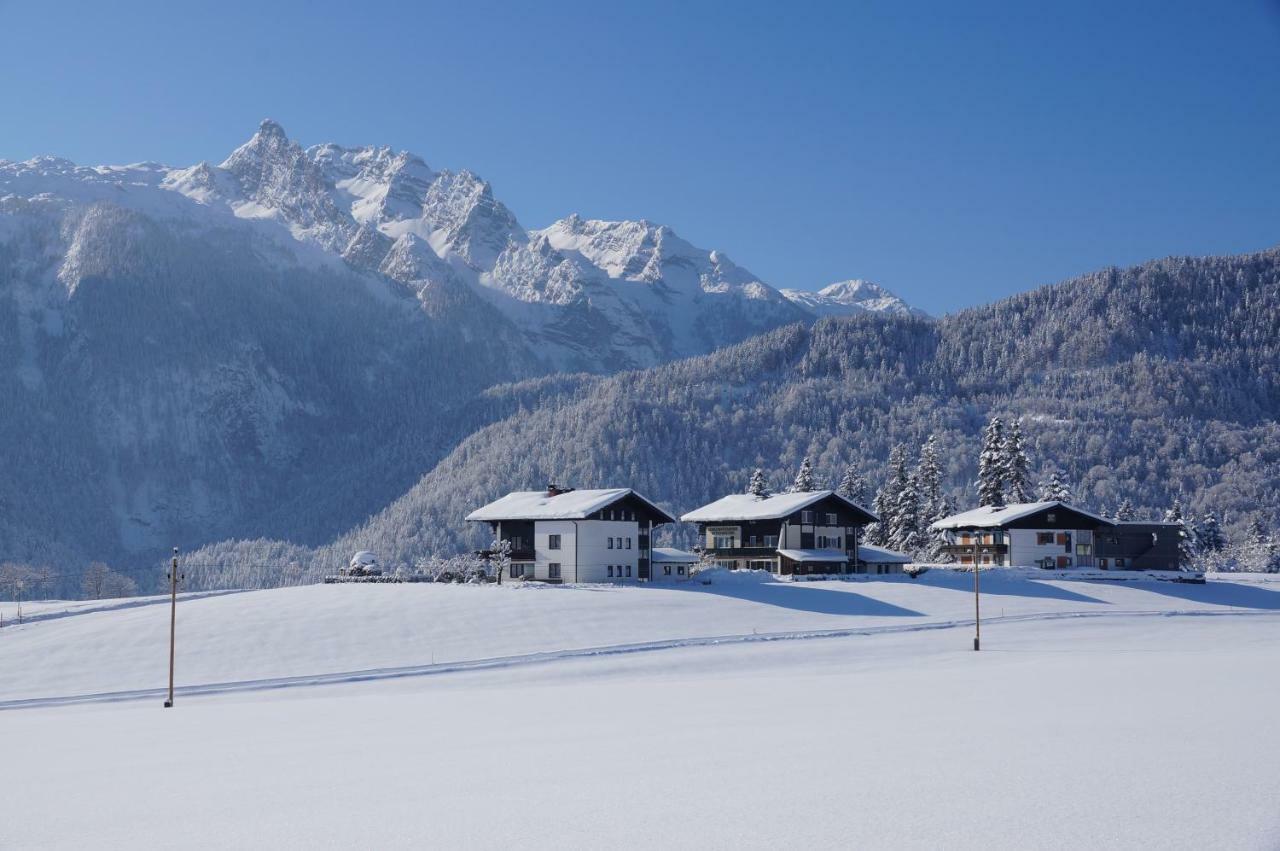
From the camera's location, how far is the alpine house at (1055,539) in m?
100

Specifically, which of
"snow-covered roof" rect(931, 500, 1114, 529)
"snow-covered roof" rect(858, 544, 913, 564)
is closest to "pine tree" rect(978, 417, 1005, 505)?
"snow-covered roof" rect(931, 500, 1114, 529)

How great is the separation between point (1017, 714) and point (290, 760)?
1810 cm

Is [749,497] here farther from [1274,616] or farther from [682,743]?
[682,743]

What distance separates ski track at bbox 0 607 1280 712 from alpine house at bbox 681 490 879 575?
25265mm

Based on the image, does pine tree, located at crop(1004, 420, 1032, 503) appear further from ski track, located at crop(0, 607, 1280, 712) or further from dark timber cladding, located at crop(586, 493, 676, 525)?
dark timber cladding, located at crop(586, 493, 676, 525)

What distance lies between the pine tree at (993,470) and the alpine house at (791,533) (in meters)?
16.0

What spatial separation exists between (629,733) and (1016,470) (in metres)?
91.2

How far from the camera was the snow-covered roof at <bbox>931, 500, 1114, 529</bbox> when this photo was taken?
99.1 metres

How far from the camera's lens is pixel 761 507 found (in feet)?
333

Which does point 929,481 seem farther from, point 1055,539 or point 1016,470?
point 1055,539

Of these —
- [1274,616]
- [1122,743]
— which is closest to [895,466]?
[1274,616]

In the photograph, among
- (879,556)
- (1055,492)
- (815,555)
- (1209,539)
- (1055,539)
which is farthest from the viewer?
(1209,539)

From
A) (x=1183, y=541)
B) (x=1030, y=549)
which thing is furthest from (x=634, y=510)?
(x=1183, y=541)

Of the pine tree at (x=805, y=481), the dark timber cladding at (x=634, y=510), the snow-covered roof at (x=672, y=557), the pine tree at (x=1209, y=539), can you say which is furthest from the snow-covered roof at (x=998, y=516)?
the pine tree at (x=1209, y=539)
